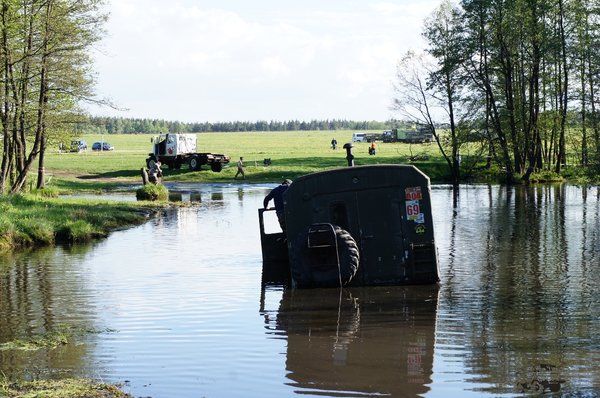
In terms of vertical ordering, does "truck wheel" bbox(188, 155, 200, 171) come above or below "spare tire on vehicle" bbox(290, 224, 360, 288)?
above

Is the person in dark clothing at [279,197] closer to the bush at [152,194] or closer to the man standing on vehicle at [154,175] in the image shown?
the bush at [152,194]

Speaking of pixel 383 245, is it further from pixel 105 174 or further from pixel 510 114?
pixel 105 174

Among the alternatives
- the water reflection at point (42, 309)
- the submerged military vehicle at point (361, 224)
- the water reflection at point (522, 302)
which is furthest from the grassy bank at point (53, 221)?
the submerged military vehicle at point (361, 224)

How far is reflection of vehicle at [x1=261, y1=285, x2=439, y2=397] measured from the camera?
11.7 meters

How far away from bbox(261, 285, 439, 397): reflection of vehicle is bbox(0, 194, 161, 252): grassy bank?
12.0 m

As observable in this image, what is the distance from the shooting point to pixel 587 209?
39688mm

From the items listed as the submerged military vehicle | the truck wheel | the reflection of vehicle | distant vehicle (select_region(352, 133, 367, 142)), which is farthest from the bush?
distant vehicle (select_region(352, 133, 367, 142))

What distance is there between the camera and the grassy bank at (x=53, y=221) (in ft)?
93.4

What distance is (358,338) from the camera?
47.2ft

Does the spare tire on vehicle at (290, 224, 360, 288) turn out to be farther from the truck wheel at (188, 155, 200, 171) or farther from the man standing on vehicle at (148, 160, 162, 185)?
the truck wheel at (188, 155, 200, 171)

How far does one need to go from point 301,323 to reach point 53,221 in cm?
1689

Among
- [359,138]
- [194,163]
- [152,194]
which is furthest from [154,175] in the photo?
[359,138]

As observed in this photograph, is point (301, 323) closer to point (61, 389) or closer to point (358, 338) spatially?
point (358, 338)

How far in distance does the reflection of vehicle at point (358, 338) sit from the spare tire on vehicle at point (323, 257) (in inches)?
10.0
